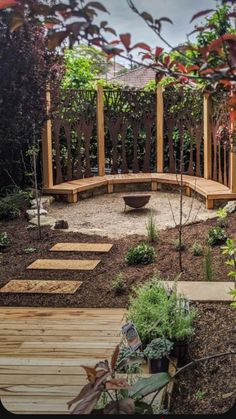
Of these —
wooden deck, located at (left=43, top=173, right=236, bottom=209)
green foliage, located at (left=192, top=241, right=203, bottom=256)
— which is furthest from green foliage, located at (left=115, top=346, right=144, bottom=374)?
wooden deck, located at (left=43, top=173, right=236, bottom=209)

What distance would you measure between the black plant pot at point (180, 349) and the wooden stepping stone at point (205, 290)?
0.61m

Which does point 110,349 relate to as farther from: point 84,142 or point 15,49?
point 84,142

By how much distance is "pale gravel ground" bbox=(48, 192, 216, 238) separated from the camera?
191 inches

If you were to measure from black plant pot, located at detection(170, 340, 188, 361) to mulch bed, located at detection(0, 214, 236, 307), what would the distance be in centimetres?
83

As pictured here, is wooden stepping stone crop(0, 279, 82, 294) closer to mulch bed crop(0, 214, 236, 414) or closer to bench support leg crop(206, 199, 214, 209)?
mulch bed crop(0, 214, 236, 414)

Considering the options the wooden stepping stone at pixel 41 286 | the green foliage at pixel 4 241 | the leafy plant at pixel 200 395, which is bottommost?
the leafy plant at pixel 200 395

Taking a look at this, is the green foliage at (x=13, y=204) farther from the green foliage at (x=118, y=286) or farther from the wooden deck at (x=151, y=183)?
the green foliage at (x=118, y=286)

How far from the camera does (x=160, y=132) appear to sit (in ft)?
23.0

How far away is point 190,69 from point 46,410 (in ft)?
3.79

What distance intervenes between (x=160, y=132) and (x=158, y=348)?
207 inches

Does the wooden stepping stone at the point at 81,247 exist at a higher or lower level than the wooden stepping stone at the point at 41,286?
higher

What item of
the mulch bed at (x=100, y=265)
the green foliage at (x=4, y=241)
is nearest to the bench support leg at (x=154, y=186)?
the mulch bed at (x=100, y=265)

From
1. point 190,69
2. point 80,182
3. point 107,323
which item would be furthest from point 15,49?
point 80,182

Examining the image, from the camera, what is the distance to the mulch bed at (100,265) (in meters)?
3.08
